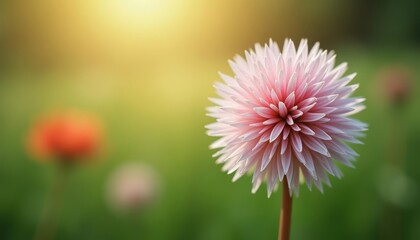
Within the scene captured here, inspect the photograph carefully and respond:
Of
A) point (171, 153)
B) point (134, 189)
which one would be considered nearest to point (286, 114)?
point (134, 189)

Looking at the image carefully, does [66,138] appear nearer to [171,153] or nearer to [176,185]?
[176,185]

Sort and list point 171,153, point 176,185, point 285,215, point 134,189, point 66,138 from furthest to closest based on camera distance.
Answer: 1. point 171,153
2. point 176,185
3. point 134,189
4. point 66,138
5. point 285,215

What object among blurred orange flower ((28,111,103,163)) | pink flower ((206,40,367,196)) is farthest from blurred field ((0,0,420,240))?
pink flower ((206,40,367,196))

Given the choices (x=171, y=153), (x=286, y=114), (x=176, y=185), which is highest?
(x=286, y=114)

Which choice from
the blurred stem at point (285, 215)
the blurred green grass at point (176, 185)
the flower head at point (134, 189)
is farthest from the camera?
the blurred green grass at point (176, 185)

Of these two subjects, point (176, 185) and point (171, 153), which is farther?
point (171, 153)

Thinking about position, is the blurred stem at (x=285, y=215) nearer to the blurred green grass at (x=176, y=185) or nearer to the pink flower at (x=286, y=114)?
the pink flower at (x=286, y=114)

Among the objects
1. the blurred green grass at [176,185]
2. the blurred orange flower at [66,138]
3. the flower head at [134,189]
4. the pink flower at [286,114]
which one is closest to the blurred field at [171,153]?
the blurred green grass at [176,185]
